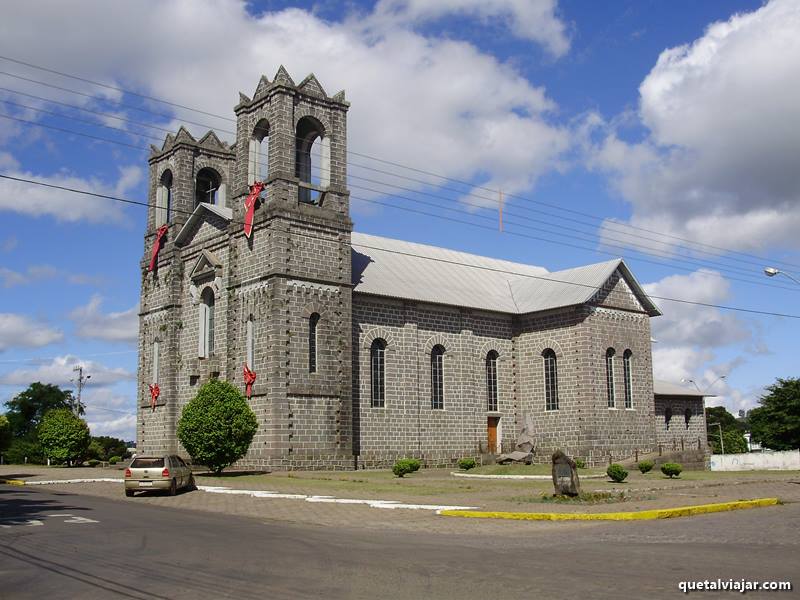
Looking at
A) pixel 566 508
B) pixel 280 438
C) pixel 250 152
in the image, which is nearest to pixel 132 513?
pixel 566 508

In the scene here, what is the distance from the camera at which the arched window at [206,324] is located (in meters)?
42.8

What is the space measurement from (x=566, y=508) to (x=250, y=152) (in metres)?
27.9

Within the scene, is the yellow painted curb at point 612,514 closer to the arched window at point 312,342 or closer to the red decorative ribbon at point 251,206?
the arched window at point 312,342

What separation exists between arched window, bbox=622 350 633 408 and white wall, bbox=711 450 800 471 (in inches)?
218

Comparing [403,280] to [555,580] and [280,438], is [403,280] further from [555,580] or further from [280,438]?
[555,580]

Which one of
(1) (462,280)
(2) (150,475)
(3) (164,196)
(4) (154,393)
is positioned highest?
(3) (164,196)

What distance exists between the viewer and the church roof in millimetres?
44062

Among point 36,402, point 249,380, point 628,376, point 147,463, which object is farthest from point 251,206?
point 36,402

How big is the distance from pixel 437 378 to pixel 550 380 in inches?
277

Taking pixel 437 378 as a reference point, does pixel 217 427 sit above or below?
below

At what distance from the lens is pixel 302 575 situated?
35.2ft

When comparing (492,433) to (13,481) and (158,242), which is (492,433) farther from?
(13,481)

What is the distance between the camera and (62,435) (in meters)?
47.9

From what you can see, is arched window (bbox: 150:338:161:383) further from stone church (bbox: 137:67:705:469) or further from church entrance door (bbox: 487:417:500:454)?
church entrance door (bbox: 487:417:500:454)
